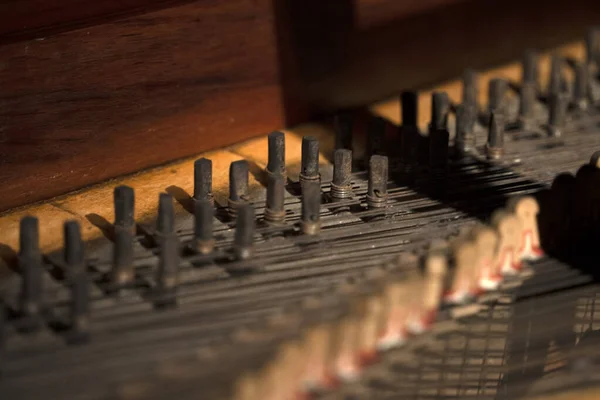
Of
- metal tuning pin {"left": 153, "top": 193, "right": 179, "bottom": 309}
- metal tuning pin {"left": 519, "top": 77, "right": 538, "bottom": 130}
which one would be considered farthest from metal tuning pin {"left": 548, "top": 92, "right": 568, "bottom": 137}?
metal tuning pin {"left": 153, "top": 193, "right": 179, "bottom": 309}

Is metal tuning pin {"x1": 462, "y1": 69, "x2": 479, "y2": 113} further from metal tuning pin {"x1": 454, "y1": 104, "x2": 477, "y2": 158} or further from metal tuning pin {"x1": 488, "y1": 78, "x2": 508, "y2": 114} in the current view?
metal tuning pin {"x1": 454, "y1": 104, "x2": 477, "y2": 158}

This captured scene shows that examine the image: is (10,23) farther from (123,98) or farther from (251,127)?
(251,127)

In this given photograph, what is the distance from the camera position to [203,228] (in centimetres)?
178

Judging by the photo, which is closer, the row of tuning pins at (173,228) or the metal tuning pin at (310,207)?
the row of tuning pins at (173,228)

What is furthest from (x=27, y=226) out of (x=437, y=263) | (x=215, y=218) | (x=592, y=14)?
(x=592, y=14)

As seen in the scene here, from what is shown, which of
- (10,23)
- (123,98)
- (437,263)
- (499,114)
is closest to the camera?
(437,263)

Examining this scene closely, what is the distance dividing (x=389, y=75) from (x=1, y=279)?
1.29 metres

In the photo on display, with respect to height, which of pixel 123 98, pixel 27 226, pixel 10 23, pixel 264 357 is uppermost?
pixel 10 23

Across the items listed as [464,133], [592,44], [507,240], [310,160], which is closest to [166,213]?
[310,160]

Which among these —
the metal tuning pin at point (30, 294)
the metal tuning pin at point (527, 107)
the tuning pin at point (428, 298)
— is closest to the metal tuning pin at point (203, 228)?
the metal tuning pin at point (30, 294)

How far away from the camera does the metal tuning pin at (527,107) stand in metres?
2.39

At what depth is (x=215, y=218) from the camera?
1.94 m

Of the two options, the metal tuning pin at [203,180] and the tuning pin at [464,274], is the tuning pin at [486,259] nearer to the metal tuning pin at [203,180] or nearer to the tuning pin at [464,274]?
the tuning pin at [464,274]

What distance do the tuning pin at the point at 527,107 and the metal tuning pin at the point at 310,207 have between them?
2.44 ft
